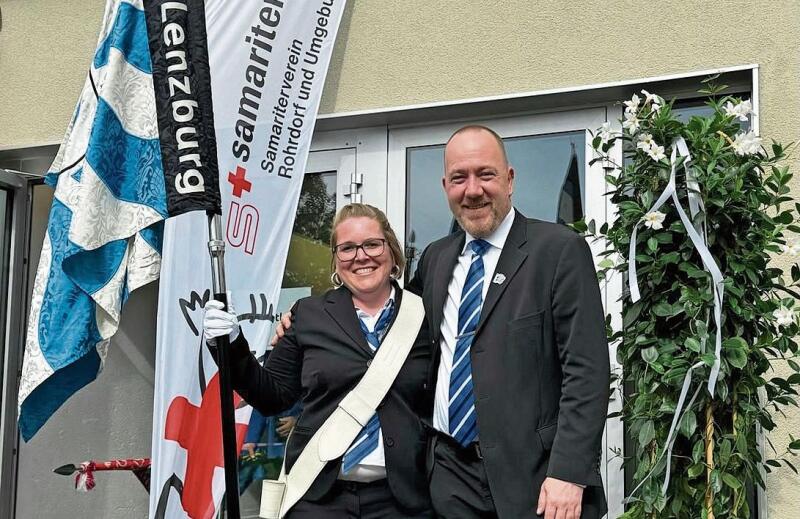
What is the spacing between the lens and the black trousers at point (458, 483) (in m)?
2.81

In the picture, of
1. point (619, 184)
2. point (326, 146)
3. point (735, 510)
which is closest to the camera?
point (735, 510)

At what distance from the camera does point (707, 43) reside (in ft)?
13.5

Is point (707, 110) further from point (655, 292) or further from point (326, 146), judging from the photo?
point (326, 146)

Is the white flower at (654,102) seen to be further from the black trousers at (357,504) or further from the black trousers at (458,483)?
the black trousers at (357,504)

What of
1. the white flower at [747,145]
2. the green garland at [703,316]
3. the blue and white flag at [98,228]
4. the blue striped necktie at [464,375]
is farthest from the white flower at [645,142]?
the blue and white flag at [98,228]

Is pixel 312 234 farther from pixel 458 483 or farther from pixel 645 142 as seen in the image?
pixel 458 483

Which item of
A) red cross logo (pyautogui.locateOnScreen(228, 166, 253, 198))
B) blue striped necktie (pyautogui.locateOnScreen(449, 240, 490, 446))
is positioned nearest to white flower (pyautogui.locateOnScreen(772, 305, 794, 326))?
blue striped necktie (pyautogui.locateOnScreen(449, 240, 490, 446))

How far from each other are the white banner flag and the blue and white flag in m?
0.37

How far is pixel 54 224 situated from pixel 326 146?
1.30 meters

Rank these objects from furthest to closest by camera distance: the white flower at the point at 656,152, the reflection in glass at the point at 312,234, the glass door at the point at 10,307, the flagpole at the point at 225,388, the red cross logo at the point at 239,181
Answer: the glass door at the point at 10,307 → the reflection in glass at the point at 312,234 → the red cross logo at the point at 239,181 → the white flower at the point at 656,152 → the flagpole at the point at 225,388

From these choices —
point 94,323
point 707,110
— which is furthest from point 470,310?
point 94,323

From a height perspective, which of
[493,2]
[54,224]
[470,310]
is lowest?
[470,310]

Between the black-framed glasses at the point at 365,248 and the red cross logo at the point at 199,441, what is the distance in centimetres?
128

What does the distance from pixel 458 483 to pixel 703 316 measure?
100 cm
